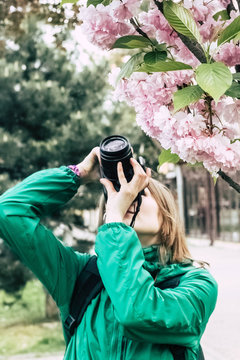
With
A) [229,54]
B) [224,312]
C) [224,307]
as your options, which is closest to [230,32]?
[229,54]

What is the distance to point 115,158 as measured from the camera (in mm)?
1598

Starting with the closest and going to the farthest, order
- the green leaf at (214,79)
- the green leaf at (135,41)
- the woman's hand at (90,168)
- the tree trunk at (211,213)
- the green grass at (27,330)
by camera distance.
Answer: the green leaf at (214,79) → the green leaf at (135,41) → the woman's hand at (90,168) → the green grass at (27,330) → the tree trunk at (211,213)

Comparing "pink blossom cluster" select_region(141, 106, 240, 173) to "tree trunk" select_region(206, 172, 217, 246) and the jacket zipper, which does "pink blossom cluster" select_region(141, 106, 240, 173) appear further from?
"tree trunk" select_region(206, 172, 217, 246)

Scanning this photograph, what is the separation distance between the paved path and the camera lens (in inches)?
175

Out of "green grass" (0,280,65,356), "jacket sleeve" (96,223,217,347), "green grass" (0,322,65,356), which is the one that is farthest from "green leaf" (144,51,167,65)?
"green grass" (0,280,65,356)

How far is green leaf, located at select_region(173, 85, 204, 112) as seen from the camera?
3.92 feet

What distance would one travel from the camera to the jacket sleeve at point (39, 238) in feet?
5.47

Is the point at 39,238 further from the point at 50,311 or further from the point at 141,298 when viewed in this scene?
the point at 50,311

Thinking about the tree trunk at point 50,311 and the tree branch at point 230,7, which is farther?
the tree trunk at point 50,311

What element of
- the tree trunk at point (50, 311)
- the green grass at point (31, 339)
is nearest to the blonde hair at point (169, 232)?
the green grass at point (31, 339)

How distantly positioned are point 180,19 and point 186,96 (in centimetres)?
17

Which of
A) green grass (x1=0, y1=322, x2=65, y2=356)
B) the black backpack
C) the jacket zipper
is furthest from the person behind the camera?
green grass (x1=0, y1=322, x2=65, y2=356)

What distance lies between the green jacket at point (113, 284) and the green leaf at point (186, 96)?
1.48ft

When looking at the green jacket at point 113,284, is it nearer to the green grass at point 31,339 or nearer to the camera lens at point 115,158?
the camera lens at point 115,158
